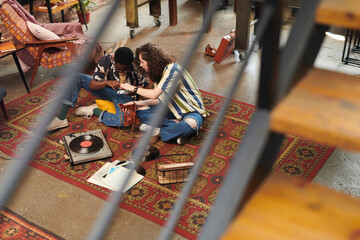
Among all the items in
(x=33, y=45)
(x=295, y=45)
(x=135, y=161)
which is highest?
(x=295, y=45)

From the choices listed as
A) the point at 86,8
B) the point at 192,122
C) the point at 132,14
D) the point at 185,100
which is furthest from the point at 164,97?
the point at 86,8

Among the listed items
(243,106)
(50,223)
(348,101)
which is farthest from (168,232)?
(243,106)

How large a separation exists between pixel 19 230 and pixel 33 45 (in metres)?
3.08

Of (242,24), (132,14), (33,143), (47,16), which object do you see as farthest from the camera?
(47,16)

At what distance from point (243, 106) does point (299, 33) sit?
450 cm

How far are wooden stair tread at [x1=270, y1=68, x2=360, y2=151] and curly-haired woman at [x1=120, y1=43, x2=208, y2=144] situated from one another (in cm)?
362

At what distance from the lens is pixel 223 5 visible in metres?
9.40

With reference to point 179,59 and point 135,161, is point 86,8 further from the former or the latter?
point 135,161

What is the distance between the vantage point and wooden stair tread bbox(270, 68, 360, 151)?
1109 millimetres

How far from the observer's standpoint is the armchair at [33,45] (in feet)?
20.4

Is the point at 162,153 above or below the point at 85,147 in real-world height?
below

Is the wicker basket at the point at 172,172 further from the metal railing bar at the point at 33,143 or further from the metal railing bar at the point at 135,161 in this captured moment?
the metal railing bar at the point at 33,143

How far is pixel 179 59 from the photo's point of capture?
6.98m

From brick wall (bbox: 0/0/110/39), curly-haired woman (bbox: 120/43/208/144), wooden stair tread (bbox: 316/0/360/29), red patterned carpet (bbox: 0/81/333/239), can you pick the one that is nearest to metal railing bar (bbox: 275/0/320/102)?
wooden stair tread (bbox: 316/0/360/29)
